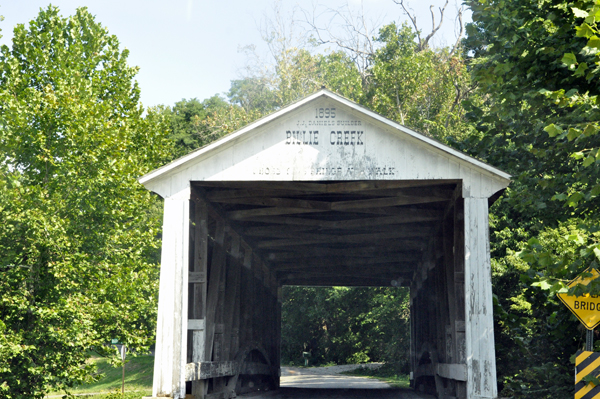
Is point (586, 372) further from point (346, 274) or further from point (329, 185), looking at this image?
point (346, 274)

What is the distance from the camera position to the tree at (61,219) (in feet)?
45.1

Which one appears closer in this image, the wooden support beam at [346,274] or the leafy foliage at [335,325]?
the wooden support beam at [346,274]

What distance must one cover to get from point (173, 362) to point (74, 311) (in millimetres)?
5427

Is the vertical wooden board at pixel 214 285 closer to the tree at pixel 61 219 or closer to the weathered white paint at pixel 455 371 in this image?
the tree at pixel 61 219

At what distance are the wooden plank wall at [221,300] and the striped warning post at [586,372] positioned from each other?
617cm

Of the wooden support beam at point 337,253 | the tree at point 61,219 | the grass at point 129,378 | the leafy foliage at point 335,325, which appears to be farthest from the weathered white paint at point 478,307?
the leafy foliage at point 335,325

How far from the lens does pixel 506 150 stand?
10836mm

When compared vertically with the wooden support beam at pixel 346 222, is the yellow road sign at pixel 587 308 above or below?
below

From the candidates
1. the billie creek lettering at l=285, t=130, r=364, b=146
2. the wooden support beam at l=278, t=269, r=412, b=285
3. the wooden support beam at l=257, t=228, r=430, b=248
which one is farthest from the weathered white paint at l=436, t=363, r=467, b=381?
the wooden support beam at l=278, t=269, r=412, b=285

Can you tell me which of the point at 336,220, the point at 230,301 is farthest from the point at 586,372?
the point at 230,301

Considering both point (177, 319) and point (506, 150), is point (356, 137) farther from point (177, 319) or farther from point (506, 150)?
point (177, 319)

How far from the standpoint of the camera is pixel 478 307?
916cm

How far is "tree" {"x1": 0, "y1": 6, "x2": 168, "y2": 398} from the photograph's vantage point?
13.8m

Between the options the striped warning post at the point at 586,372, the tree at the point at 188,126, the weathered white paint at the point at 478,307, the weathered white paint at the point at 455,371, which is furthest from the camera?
the tree at the point at 188,126
